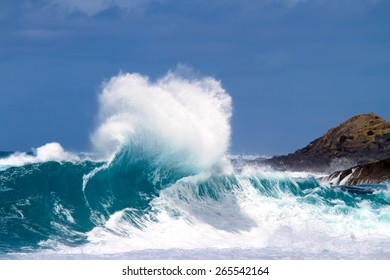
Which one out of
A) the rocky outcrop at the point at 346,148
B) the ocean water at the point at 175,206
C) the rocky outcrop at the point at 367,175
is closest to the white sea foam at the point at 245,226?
the ocean water at the point at 175,206

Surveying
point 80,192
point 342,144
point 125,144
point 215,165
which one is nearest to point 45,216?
point 80,192

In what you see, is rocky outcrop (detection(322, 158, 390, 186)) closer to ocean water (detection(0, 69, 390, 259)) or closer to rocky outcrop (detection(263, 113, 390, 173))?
ocean water (detection(0, 69, 390, 259))

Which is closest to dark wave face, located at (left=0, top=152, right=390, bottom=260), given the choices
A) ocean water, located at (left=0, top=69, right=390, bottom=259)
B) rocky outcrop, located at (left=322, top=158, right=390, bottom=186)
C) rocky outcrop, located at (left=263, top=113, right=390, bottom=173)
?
ocean water, located at (left=0, top=69, right=390, bottom=259)

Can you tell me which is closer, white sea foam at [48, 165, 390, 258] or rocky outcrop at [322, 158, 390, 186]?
white sea foam at [48, 165, 390, 258]

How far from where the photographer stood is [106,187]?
61.0 feet

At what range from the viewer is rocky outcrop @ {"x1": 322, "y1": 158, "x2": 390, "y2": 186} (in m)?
35.6

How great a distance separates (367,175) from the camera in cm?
3600

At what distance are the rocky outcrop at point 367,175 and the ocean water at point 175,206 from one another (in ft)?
41.0

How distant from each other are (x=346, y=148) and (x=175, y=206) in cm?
4949

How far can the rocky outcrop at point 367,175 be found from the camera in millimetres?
35562

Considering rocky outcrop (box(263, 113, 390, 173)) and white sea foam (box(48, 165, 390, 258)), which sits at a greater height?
rocky outcrop (box(263, 113, 390, 173))

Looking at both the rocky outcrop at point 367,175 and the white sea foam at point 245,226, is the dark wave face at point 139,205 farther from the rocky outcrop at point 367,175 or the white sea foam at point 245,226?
the rocky outcrop at point 367,175

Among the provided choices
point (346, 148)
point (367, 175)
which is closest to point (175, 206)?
point (367, 175)

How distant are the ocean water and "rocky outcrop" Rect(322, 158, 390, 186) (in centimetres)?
1249
